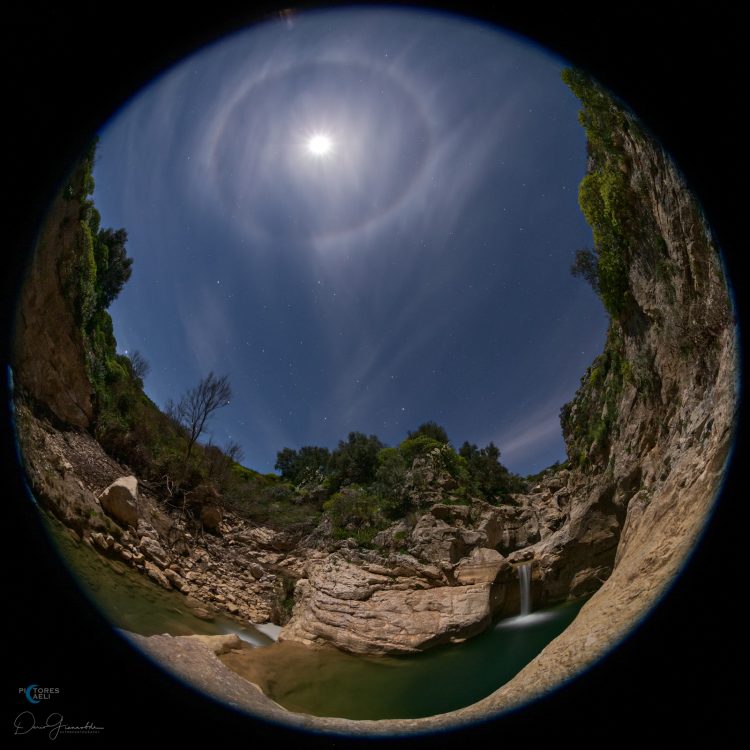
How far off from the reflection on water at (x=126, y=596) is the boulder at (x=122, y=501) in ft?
1.98

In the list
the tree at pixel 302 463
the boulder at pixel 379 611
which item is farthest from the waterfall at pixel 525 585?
the tree at pixel 302 463

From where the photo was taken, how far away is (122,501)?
3.85 metres

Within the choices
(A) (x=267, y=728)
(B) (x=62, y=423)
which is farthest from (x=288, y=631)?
(B) (x=62, y=423)

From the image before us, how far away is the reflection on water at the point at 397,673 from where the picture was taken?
126 inches

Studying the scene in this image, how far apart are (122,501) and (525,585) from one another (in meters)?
8.74

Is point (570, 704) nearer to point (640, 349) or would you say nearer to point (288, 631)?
point (288, 631)

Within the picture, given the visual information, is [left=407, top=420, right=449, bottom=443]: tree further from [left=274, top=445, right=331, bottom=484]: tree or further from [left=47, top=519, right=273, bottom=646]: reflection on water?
[left=47, top=519, right=273, bottom=646]: reflection on water

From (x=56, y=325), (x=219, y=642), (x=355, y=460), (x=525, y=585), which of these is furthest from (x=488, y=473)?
(x=56, y=325)

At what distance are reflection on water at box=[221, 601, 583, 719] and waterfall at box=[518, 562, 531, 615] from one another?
0.84 meters

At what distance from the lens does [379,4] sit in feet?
9.00

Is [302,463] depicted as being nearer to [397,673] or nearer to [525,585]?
[397,673]

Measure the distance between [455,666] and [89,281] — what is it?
315 inches

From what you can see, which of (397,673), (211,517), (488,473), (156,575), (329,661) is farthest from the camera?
(488,473)

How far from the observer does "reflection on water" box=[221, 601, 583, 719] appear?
3.21m
